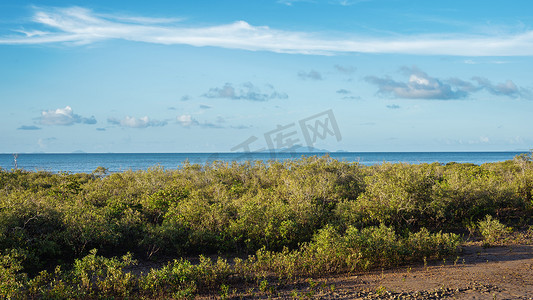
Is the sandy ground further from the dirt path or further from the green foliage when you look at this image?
the green foliage

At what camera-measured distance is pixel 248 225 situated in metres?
12.2

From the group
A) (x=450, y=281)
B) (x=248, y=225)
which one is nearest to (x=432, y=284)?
(x=450, y=281)

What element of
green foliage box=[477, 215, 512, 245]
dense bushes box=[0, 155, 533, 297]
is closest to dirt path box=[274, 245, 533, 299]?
dense bushes box=[0, 155, 533, 297]

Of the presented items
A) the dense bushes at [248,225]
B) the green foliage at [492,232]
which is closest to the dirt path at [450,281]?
the dense bushes at [248,225]

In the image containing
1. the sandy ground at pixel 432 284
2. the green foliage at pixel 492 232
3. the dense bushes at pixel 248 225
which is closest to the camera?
the sandy ground at pixel 432 284

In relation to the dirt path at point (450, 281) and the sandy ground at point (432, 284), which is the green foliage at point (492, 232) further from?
the sandy ground at point (432, 284)

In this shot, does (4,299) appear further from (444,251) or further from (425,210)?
(425,210)

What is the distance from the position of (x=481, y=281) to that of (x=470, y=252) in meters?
2.87

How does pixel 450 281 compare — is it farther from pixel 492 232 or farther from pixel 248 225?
pixel 248 225

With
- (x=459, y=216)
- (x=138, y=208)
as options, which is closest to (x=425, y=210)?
(x=459, y=216)

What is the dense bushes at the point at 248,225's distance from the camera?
32.7 feet

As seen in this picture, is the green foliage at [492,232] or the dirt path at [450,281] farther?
the green foliage at [492,232]

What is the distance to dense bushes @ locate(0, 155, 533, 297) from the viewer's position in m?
9.95

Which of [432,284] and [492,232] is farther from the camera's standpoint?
[492,232]
